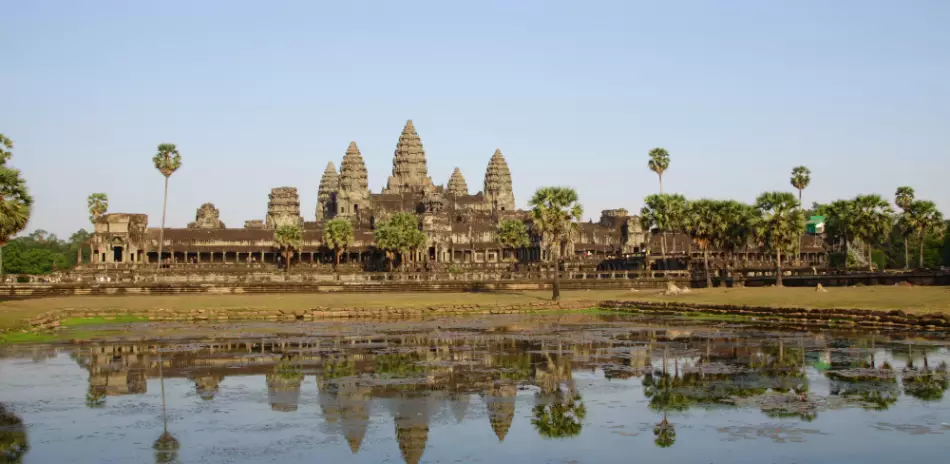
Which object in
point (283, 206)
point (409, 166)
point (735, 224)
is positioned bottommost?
point (735, 224)

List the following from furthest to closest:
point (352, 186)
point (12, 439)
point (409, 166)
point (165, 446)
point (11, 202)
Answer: point (409, 166)
point (352, 186)
point (11, 202)
point (12, 439)
point (165, 446)

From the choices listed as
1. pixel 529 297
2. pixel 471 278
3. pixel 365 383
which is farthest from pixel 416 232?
pixel 365 383

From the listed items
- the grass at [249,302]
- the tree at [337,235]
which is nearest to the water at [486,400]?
the grass at [249,302]

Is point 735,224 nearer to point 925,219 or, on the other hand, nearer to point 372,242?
point 925,219

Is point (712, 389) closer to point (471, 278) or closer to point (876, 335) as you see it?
point (876, 335)

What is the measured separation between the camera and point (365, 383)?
25.3 meters

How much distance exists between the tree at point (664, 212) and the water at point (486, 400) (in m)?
55.2

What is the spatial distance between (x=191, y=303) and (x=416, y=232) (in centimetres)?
5764

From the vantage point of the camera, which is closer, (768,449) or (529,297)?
(768,449)

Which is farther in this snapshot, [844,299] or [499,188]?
[499,188]

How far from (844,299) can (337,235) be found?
85.0m

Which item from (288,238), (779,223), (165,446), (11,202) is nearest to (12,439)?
(165,446)

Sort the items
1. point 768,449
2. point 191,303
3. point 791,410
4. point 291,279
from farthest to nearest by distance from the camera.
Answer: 1. point 291,279
2. point 191,303
3. point 791,410
4. point 768,449

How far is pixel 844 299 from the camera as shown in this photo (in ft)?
165
